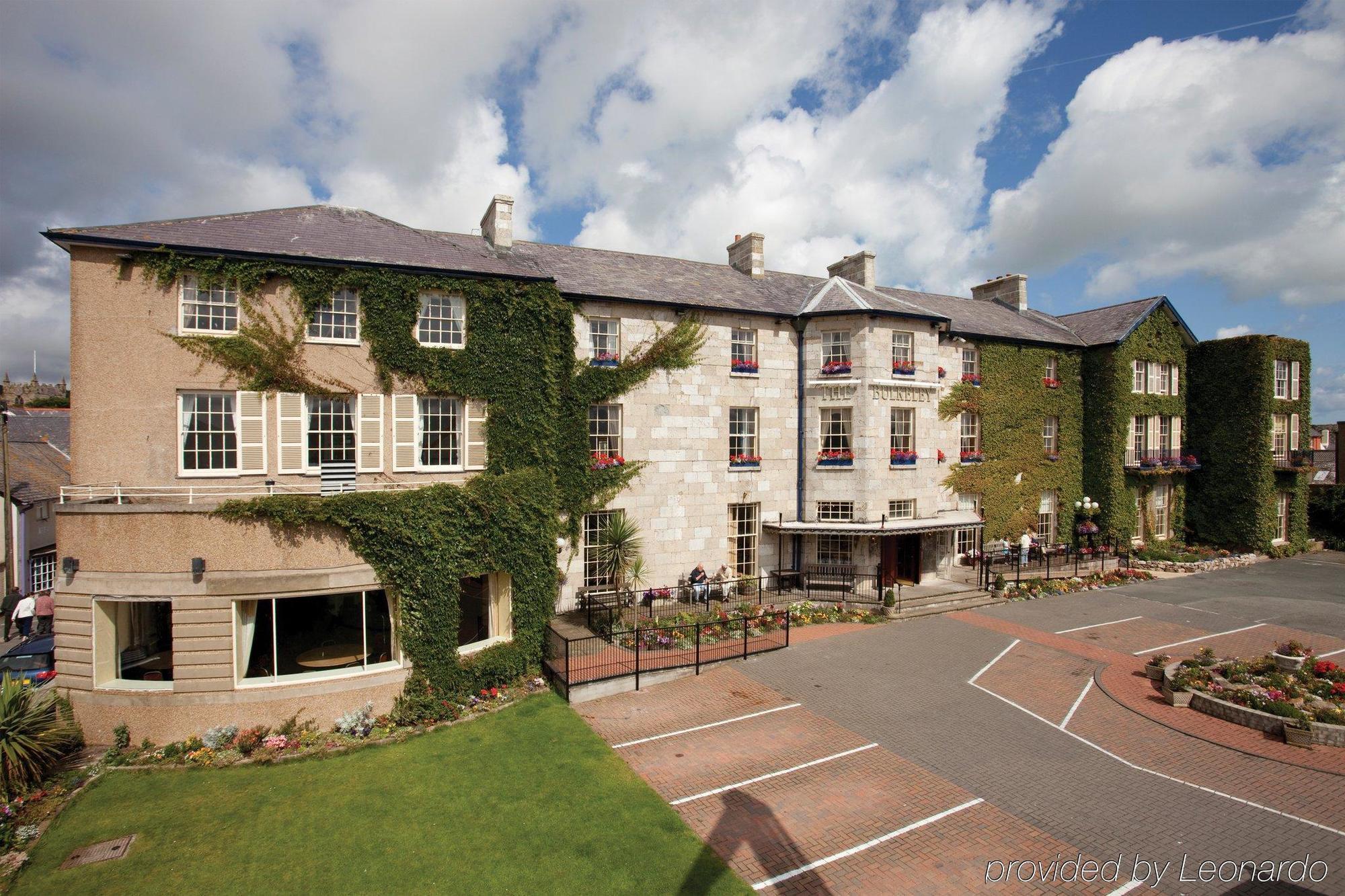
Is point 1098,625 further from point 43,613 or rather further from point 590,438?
point 43,613

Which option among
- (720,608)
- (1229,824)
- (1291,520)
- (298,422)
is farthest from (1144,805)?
(1291,520)

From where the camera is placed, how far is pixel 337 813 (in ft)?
36.3

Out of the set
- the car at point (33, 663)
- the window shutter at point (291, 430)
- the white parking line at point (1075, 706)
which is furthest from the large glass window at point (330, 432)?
the white parking line at point (1075, 706)

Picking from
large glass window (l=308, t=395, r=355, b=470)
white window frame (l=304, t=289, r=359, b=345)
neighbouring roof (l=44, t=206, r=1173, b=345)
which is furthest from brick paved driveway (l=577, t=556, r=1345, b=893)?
neighbouring roof (l=44, t=206, r=1173, b=345)

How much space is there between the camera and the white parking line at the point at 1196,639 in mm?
18516

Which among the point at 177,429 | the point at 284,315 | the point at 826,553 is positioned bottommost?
the point at 826,553

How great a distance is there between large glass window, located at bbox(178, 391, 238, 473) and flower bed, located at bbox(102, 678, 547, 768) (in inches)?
257

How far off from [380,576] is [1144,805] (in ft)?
51.6

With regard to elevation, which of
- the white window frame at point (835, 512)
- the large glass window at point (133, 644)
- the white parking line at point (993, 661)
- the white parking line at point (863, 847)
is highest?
the white window frame at point (835, 512)

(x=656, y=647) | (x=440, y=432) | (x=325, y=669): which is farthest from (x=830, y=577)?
(x=325, y=669)

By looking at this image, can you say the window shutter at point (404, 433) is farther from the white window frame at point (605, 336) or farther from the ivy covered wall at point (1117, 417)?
the ivy covered wall at point (1117, 417)

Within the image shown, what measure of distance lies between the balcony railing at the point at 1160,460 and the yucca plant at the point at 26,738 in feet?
131

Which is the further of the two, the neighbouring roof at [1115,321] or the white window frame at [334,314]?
the neighbouring roof at [1115,321]

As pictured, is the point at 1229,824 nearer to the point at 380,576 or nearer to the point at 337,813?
the point at 337,813
